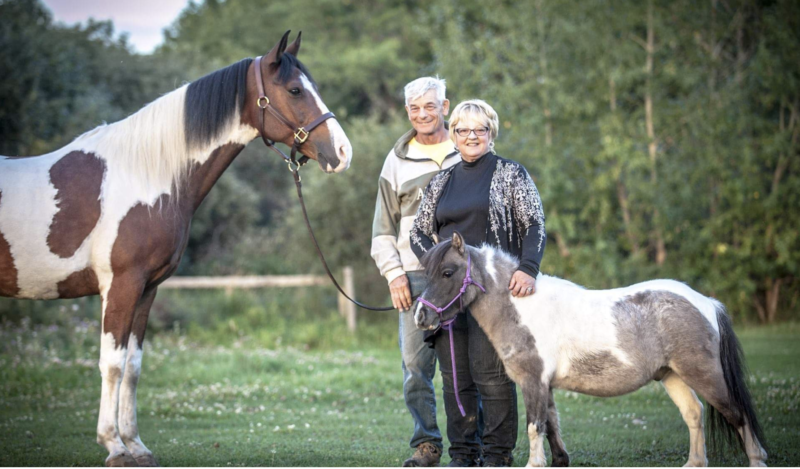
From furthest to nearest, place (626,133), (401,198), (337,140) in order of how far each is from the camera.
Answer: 1. (626,133)
2. (401,198)
3. (337,140)

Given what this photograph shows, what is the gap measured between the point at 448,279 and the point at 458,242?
8.9 inches

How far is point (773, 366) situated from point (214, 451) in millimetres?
6988

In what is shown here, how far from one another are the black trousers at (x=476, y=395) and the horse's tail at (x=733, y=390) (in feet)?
4.12

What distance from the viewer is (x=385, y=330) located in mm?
13734

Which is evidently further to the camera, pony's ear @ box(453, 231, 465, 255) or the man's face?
the man's face

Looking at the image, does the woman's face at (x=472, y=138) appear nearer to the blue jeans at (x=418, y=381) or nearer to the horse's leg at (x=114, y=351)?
the blue jeans at (x=418, y=381)

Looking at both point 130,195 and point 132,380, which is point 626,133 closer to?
point 130,195

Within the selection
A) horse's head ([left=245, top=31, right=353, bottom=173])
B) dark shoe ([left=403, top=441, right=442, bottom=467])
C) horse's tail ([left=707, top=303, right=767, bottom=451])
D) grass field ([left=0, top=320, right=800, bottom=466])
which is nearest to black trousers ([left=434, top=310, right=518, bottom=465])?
dark shoe ([left=403, top=441, right=442, bottom=467])

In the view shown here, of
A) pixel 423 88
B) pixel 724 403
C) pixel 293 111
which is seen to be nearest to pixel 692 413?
pixel 724 403

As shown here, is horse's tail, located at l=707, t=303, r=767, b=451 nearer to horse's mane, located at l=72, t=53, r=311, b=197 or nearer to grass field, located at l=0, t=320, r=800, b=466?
grass field, located at l=0, t=320, r=800, b=466

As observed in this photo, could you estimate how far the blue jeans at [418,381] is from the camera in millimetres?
4871

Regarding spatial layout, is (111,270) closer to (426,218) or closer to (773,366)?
(426,218)

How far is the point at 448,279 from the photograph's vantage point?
408 cm

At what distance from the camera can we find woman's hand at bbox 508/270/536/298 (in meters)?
4.13
